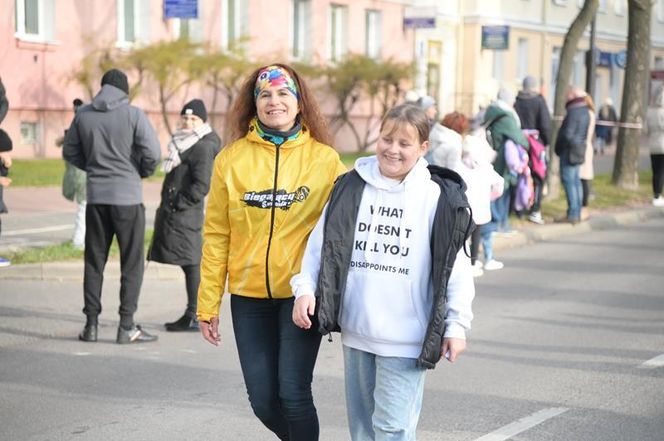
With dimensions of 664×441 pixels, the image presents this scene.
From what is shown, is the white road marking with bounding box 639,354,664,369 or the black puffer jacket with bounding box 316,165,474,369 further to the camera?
the white road marking with bounding box 639,354,664,369

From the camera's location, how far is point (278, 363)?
4.79 metres

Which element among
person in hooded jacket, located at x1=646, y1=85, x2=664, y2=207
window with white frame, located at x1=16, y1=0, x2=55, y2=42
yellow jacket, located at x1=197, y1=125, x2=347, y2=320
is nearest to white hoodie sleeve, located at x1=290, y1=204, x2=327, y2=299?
yellow jacket, located at x1=197, y1=125, x2=347, y2=320

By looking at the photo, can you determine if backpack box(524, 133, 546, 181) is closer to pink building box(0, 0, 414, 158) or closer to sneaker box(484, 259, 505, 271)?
sneaker box(484, 259, 505, 271)

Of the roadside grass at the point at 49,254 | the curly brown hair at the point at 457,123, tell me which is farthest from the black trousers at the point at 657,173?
the roadside grass at the point at 49,254

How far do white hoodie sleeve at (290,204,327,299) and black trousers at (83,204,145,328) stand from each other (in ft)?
13.5

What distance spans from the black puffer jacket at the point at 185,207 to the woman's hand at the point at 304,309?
434cm

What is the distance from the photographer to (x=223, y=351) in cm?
828

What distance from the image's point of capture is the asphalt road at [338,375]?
6328mm

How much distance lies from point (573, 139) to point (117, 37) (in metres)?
13.4

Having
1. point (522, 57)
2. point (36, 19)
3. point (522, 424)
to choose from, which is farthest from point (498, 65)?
point (522, 424)

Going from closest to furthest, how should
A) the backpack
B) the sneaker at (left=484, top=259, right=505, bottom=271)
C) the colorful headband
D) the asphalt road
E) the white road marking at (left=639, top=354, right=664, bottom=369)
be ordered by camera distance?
1. the colorful headband
2. the asphalt road
3. the white road marking at (left=639, top=354, right=664, bottom=369)
4. the sneaker at (left=484, top=259, right=505, bottom=271)
5. the backpack

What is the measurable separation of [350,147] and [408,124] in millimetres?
29334

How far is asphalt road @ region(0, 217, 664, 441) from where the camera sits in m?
6.33

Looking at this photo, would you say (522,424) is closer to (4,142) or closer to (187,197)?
(187,197)
